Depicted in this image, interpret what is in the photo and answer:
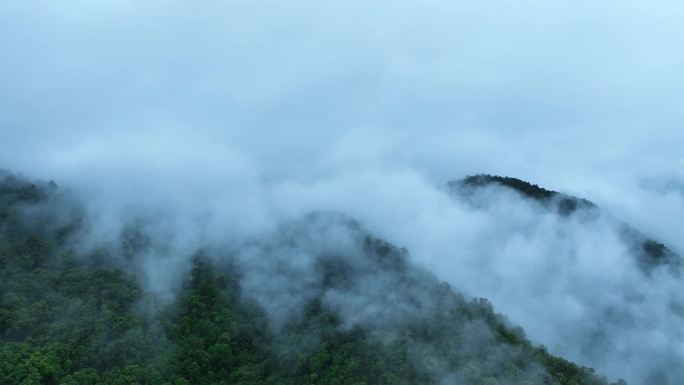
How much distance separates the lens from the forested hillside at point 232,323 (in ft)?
221

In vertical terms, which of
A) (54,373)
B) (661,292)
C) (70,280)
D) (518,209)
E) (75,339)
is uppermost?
(518,209)

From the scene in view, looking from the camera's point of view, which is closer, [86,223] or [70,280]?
[70,280]

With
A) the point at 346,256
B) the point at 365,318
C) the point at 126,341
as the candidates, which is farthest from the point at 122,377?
the point at 346,256

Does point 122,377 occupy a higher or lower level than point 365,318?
lower

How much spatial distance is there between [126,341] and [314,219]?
57.9 m

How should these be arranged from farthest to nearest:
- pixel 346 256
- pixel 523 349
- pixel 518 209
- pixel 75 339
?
pixel 518 209 → pixel 346 256 → pixel 523 349 → pixel 75 339

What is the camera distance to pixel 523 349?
73.9 m

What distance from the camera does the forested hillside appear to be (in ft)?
221

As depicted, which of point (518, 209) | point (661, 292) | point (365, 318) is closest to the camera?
point (365, 318)

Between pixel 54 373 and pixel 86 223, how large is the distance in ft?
117

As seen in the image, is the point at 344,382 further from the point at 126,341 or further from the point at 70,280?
the point at 70,280

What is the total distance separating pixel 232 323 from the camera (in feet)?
267

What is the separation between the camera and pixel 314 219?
402 ft

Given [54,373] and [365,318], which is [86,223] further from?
[365,318]
